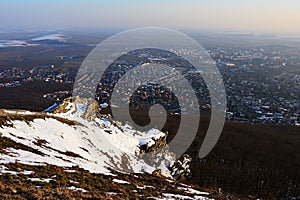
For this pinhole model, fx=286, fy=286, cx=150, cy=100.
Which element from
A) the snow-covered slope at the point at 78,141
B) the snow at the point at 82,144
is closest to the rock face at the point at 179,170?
the snow at the point at 82,144

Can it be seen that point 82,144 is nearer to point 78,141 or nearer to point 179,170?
point 78,141

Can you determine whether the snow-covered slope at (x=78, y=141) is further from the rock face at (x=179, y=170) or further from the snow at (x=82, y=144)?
the rock face at (x=179, y=170)

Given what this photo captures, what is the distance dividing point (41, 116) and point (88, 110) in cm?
869

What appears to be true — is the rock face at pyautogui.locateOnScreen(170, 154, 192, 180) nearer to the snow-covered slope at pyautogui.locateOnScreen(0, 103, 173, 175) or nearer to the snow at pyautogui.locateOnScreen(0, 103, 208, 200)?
the snow at pyautogui.locateOnScreen(0, 103, 208, 200)

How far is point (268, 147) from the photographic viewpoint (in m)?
60.6

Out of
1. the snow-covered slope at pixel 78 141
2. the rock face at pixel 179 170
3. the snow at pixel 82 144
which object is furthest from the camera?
the rock face at pixel 179 170

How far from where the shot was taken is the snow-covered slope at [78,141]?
17766 millimetres

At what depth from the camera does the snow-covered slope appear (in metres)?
17.8

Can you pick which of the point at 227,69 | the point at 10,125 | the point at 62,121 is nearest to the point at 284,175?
the point at 62,121

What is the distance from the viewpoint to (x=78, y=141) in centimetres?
2616

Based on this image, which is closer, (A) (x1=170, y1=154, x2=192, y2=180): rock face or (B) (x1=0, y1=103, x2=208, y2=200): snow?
(B) (x1=0, y1=103, x2=208, y2=200): snow

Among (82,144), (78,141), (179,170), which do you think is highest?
(78,141)

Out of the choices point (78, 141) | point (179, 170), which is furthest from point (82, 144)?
point (179, 170)

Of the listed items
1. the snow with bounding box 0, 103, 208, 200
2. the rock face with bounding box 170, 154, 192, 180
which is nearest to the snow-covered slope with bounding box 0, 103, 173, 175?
the snow with bounding box 0, 103, 208, 200
